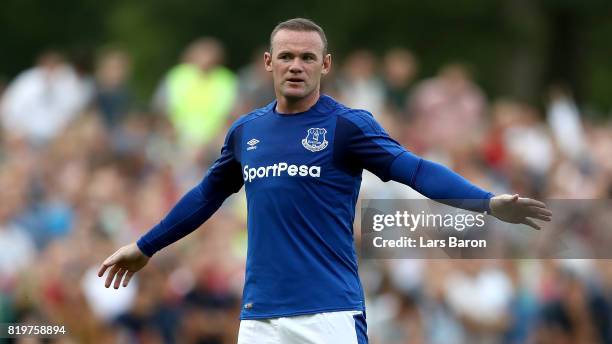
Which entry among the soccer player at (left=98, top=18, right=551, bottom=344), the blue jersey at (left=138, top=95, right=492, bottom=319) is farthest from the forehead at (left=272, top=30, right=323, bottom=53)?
the blue jersey at (left=138, top=95, right=492, bottom=319)

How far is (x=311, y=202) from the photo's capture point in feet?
23.2

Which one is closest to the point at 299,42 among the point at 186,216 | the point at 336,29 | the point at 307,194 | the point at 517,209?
the point at 307,194

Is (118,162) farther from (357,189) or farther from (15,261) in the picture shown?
(357,189)

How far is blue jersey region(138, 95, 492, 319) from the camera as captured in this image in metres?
7.07

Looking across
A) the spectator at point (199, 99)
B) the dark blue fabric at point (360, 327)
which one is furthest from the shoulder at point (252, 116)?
the spectator at point (199, 99)

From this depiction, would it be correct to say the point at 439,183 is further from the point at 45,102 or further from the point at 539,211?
the point at 45,102

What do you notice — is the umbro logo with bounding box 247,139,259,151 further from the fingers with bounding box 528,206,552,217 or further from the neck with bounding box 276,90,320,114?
the fingers with bounding box 528,206,552,217

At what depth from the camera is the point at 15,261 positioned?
12.6 meters

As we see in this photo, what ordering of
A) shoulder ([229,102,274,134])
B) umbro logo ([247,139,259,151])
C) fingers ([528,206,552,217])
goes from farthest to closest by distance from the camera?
shoulder ([229,102,274,134]), umbro logo ([247,139,259,151]), fingers ([528,206,552,217])

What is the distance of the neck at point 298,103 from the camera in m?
7.23

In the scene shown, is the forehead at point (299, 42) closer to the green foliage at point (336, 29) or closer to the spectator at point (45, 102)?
the spectator at point (45, 102)

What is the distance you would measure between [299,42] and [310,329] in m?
1.47

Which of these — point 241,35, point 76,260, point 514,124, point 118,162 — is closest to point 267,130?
point 76,260

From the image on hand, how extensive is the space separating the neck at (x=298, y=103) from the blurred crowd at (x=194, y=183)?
374cm
